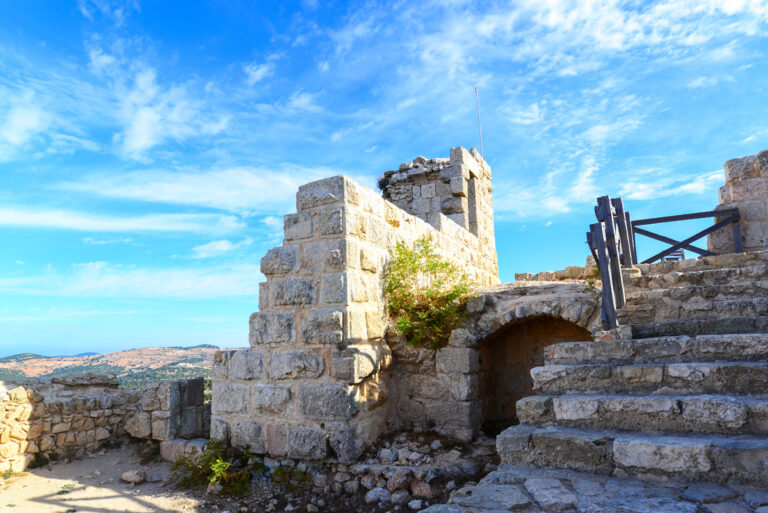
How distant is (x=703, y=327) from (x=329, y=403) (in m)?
3.17

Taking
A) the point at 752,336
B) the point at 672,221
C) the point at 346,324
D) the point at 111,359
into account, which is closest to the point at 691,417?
the point at 752,336

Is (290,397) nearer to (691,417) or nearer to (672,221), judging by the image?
(691,417)

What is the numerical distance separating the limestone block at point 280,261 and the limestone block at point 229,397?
4.10ft

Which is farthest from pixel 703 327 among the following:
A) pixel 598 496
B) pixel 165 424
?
pixel 165 424

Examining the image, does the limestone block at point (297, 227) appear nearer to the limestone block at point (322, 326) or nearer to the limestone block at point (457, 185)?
the limestone block at point (322, 326)

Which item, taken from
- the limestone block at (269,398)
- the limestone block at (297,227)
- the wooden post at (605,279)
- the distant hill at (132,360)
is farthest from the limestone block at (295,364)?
the distant hill at (132,360)

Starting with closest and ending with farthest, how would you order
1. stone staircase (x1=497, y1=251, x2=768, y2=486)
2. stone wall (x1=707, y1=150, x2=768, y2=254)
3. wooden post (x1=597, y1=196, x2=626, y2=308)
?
stone staircase (x1=497, y1=251, x2=768, y2=486), wooden post (x1=597, y1=196, x2=626, y2=308), stone wall (x1=707, y1=150, x2=768, y2=254)

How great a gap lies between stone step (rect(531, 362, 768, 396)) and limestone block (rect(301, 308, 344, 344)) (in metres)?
1.87

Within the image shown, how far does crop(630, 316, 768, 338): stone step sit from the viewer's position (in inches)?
138

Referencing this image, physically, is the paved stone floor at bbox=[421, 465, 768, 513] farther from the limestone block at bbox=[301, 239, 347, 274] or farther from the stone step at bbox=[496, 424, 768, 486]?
the limestone block at bbox=[301, 239, 347, 274]

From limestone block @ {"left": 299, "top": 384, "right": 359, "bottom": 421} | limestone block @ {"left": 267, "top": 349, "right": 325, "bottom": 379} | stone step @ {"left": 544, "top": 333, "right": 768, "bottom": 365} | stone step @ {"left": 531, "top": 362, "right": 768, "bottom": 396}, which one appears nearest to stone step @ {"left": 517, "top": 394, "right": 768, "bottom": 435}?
stone step @ {"left": 531, "top": 362, "right": 768, "bottom": 396}

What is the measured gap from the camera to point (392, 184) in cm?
920

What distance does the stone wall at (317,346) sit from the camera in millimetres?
4445

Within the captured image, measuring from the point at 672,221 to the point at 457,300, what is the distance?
420 centimetres
